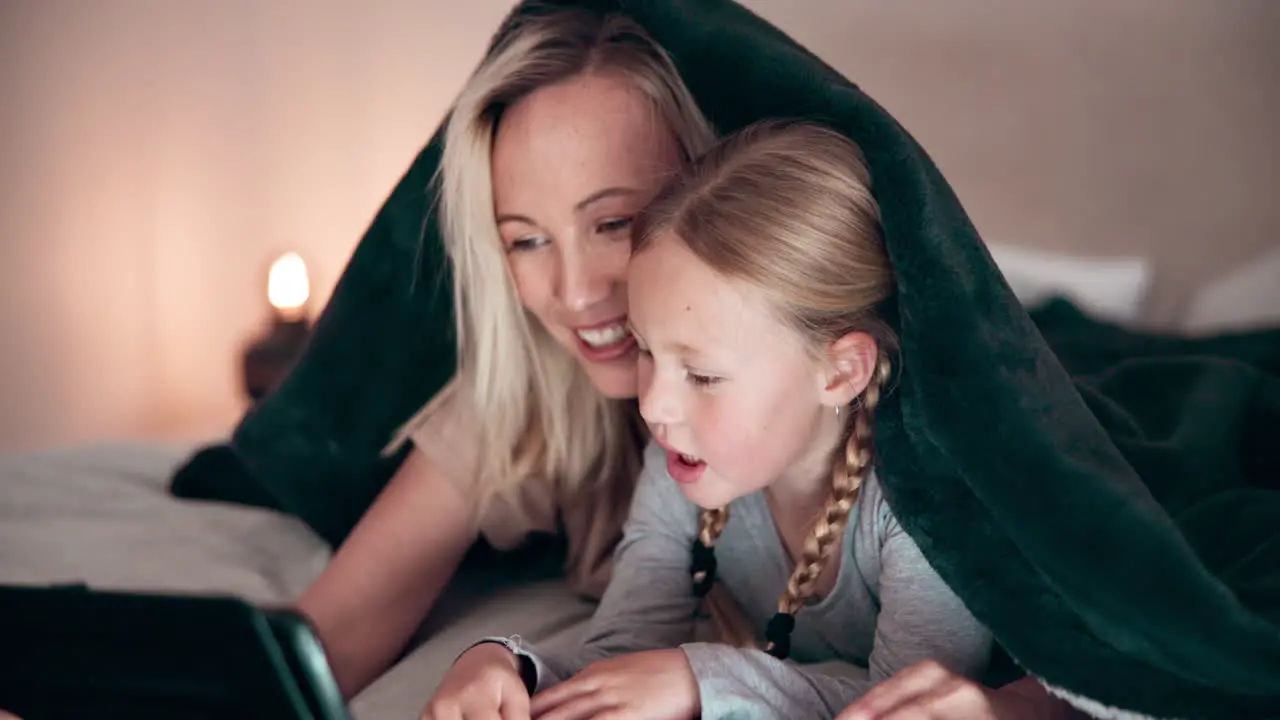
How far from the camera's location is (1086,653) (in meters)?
0.85

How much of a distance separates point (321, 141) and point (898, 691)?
2535 mm

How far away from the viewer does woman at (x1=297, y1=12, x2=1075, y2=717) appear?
1.16 m

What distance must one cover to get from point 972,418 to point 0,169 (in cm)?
230

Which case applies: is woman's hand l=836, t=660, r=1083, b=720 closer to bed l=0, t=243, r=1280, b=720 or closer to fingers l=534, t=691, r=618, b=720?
fingers l=534, t=691, r=618, b=720

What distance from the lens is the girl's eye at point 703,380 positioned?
96 centimetres

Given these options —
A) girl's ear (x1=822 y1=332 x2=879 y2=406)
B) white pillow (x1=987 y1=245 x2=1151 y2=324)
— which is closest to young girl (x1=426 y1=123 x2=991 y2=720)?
girl's ear (x1=822 y1=332 x2=879 y2=406)

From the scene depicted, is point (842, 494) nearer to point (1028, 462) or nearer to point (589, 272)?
point (1028, 462)

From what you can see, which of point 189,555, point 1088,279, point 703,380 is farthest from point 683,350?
point 1088,279

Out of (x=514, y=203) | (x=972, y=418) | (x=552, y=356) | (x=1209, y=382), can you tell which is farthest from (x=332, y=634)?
(x=1209, y=382)

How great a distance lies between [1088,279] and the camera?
2.07m

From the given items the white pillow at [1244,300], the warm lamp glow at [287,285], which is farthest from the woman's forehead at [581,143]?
the warm lamp glow at [287,285]

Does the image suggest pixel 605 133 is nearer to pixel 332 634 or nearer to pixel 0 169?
pixel 332 634

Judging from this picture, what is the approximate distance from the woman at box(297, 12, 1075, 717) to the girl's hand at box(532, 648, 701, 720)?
41cm

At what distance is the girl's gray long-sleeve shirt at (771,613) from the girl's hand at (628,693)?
0.05 feet
